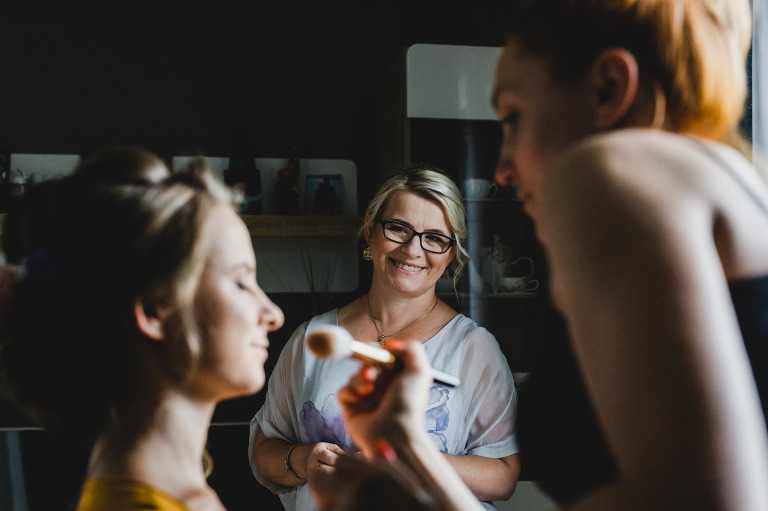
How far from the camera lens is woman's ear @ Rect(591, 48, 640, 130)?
2.14 feet

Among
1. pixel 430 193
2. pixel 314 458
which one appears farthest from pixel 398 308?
pixel 314 458

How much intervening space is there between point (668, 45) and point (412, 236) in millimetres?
1328

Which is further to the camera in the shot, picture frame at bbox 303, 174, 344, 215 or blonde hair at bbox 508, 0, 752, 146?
picture frame at bbox 303, 174, 344, 215

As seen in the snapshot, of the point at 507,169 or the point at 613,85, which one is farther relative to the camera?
the point at 507,169

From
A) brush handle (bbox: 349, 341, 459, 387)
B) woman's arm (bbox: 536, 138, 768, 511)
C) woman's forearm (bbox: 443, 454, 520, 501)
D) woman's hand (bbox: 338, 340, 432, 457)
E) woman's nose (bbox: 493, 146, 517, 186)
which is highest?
woman's nose (bbox: 493, 146, 517, 186)

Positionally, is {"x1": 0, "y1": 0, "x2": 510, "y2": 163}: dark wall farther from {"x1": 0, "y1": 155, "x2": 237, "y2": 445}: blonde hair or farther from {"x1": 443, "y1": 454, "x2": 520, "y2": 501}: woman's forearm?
{"x1": 0, "y1": 155, "x2": 237, "y2": 445}: blonde hair

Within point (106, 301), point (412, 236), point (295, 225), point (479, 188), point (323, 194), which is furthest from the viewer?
point (323, 194)

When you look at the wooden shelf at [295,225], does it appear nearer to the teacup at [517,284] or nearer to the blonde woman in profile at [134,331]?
the teacup at [517,284]

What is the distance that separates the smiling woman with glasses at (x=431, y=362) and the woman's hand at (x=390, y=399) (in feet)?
2.77

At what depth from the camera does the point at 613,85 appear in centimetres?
67

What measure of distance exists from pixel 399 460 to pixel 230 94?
2727 mm

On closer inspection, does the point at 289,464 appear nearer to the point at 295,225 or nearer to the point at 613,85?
the point at 295,225

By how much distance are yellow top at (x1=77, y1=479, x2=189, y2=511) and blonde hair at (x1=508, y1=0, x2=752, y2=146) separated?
72 centimetres

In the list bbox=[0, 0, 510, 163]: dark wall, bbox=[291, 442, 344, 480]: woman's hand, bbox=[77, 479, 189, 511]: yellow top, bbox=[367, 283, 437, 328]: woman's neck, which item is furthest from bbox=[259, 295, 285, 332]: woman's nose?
bbox=[0, 0, 510, 163]: dark wall
